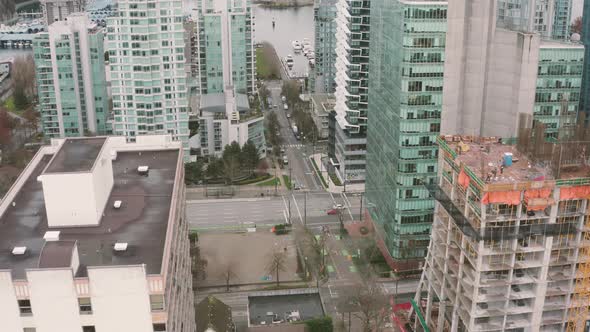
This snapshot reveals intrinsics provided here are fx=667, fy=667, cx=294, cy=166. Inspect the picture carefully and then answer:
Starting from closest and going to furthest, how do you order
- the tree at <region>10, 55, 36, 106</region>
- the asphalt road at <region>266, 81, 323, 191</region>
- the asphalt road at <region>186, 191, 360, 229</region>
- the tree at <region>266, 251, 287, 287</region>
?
1. the tree at <region>266, 251, 287, 287</region>
2. the asphalt road at <region>186, 191, 360, 229</region>
3. the asphalt road at <region>266, 81, 323, 191</region>
4. the tree at <region>10, 55, 36, 106</region>

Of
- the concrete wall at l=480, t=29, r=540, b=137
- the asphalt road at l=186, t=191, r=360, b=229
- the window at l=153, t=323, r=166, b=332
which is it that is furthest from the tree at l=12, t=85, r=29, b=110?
the window at l=153, t=323, r=166, b=332

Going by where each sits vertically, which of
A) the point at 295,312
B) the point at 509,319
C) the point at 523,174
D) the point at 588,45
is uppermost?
the point at 588,45

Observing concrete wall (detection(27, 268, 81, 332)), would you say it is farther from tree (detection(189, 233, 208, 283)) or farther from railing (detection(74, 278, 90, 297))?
tree (detection(189, 233, 208, 283))

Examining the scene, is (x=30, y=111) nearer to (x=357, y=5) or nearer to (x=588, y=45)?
(x=357, y=5)

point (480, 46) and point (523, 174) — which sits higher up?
point (480, 46)

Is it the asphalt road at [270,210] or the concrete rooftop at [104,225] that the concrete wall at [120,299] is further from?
the asphalt road at [270,210]

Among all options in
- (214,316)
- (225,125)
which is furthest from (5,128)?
(214,316)

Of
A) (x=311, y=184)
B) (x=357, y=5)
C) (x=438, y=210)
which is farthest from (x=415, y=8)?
(x=311, y=184)

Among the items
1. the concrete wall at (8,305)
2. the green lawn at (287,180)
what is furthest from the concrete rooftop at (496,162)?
the green lawn at (287,180)
